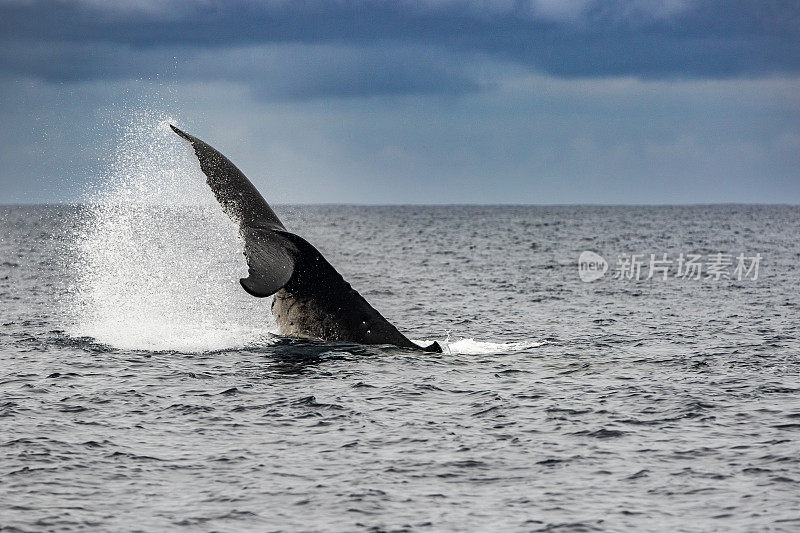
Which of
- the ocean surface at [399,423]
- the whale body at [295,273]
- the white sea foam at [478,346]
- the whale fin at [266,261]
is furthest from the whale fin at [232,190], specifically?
the white sea foam at [478,346]

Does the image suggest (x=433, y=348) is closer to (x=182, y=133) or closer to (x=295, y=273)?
(x=295, y=273)

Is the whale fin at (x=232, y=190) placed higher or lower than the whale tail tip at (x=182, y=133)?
lower

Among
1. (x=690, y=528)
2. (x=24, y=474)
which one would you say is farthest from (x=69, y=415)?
(x=690, y=528)

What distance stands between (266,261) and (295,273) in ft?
7.49

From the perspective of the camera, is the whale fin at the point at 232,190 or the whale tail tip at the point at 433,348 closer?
the whale fin at the point at 232,190

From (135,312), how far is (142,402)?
365 inches

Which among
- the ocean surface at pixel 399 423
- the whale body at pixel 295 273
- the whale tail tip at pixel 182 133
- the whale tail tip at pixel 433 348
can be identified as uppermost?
the whale tail tip at pixel 182 133

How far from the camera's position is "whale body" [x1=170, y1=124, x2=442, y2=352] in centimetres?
1548

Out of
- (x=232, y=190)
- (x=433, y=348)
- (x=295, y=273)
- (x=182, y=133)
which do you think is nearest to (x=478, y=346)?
(x=433, y=348)

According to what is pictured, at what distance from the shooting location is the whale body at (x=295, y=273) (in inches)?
609

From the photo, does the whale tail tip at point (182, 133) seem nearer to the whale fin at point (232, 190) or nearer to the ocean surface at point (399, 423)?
the whale fin at point (232, 190)

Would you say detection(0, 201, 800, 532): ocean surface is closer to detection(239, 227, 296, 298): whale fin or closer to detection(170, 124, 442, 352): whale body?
detection(170, 124, 442, 352): whale body

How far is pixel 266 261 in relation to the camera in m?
14.0

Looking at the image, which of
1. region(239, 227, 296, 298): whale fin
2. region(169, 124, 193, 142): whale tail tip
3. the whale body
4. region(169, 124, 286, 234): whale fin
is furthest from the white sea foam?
region(169, 124, 193, 142): whale tail tip
